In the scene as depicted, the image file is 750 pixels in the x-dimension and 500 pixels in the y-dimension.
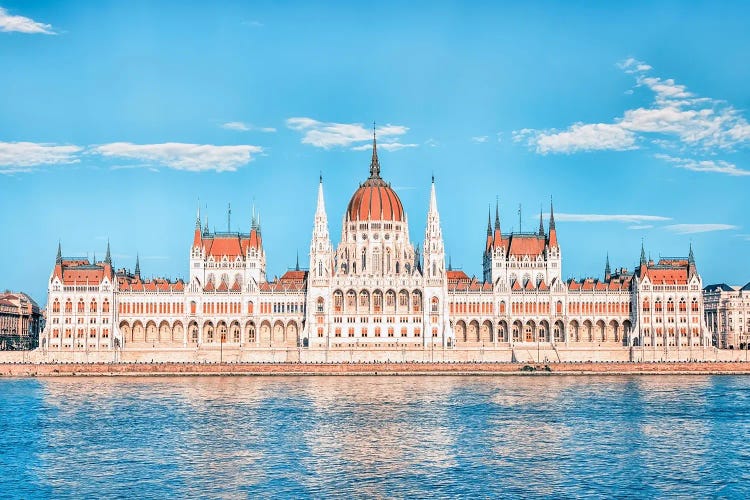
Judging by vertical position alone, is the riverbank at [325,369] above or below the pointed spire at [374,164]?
below

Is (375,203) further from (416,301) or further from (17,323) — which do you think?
(17,323)

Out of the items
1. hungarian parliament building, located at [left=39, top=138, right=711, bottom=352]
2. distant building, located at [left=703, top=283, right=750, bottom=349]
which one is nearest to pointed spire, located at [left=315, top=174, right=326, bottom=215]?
hungarian parliament building, located at [left=39, top=138, right=711, bottom=352]

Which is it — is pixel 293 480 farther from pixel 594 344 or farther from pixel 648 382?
pixel 594 344

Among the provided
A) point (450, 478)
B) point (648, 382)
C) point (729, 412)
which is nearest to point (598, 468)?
point (450, 478)

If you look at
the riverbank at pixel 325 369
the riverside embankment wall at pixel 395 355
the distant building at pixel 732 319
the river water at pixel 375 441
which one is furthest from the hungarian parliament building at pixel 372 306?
the river water at pixel 375 441

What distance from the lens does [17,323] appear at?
17962cm

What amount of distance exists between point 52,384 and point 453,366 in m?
43.1

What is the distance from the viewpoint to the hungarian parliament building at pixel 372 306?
137 metres

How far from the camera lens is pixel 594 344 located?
137 metres

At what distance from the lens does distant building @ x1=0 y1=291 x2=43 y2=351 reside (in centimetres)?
16975

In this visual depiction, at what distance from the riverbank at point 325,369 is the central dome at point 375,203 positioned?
34174 millimetres

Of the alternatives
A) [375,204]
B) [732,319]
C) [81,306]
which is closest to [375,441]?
[375,204]

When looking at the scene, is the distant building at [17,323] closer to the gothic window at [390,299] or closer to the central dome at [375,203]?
the central dome at [375,203]

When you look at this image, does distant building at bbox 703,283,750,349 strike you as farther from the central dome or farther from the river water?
the river water
